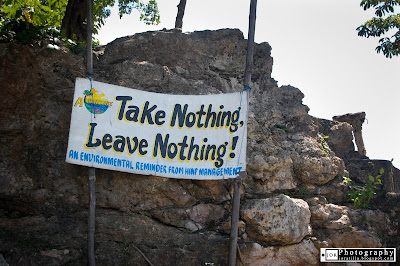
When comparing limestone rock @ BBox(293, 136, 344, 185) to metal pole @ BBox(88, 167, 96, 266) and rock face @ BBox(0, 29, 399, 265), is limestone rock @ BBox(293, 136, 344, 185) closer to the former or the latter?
rock face @ BBox(0, 29, 399, 265)

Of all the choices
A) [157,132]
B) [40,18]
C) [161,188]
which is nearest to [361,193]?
[161,188]

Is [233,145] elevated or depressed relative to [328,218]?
elevated

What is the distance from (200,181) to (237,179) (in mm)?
686

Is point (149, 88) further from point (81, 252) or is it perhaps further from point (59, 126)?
point (81, 252)

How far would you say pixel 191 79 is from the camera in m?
7.96

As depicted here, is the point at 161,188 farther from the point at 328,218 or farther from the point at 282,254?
the point at 328,218

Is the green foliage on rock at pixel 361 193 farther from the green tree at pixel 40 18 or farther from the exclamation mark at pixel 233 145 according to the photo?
the green tree at pixel 40 18

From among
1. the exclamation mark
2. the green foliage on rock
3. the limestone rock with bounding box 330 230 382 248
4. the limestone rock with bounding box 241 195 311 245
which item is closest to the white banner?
the exclamation mark

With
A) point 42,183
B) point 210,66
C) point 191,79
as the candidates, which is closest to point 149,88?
point 191,79

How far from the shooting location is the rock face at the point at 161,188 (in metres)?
6.37

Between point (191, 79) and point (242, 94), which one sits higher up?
point (191, 79)

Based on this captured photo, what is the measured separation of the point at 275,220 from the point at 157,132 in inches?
89.2

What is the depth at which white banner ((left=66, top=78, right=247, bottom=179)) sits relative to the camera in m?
6.45

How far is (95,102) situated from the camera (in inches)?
259
